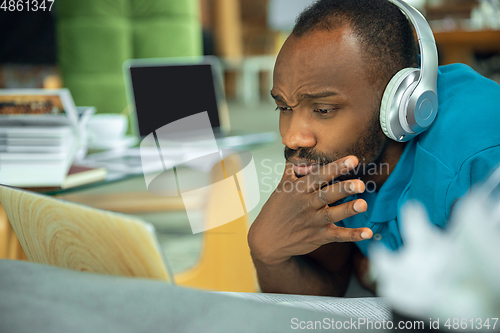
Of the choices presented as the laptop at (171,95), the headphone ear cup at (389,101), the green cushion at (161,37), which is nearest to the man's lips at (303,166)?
the headphone ear cup at (389,101)

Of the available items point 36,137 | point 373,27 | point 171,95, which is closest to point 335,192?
point 373,27

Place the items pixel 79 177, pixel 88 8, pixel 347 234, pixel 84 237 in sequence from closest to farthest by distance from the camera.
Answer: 1. pixel 84 237
2. pixel 347 234
3. pixel 79 177
4. pixel 88 8

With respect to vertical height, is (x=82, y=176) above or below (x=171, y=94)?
below

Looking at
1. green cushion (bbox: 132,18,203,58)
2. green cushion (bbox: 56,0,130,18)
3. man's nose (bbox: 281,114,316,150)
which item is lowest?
man's nose (bbox: 281,114,316,150)

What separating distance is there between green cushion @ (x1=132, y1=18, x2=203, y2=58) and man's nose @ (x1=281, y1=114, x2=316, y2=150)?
1.65 meters

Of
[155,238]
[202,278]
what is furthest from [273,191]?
[202,278]

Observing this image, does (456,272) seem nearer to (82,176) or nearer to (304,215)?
(304,215)

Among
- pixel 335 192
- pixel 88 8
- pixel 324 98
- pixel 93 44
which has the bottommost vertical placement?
pixel 335 192

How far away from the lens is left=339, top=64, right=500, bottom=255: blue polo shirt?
0.48 meters

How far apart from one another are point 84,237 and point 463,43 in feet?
10.3

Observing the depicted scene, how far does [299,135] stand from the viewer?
54cm

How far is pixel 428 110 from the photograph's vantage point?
54 centimetres

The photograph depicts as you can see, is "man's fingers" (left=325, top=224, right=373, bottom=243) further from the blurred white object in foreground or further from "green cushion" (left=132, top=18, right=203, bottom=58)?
"green cushion" (left=132, top=18, right=203, bottom=58)

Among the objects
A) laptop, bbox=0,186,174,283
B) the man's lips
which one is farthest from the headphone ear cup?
laptop, bbox=0,186,174,283
